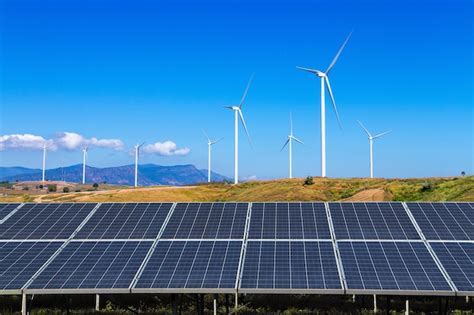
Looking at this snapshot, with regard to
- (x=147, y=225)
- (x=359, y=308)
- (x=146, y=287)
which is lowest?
(x=359, y=308)

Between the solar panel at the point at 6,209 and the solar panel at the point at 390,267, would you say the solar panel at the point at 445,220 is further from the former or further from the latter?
the solar panel at the point at 6,209

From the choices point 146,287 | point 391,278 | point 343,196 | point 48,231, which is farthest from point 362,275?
point 343,196

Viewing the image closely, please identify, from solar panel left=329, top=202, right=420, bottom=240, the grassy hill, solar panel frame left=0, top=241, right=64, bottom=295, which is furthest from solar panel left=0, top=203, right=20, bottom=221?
the grassy hill

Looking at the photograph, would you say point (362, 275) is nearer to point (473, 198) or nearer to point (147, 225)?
point (147, 225)

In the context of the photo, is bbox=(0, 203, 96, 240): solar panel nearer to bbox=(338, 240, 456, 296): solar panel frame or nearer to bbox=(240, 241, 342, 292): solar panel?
bbox=(240, 241, 342, 292): solar panel

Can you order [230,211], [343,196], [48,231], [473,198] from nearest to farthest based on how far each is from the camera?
[48,231]
[230,211]
[473,198]
[343,196]

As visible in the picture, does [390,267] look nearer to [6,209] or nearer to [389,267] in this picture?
[389,267]
